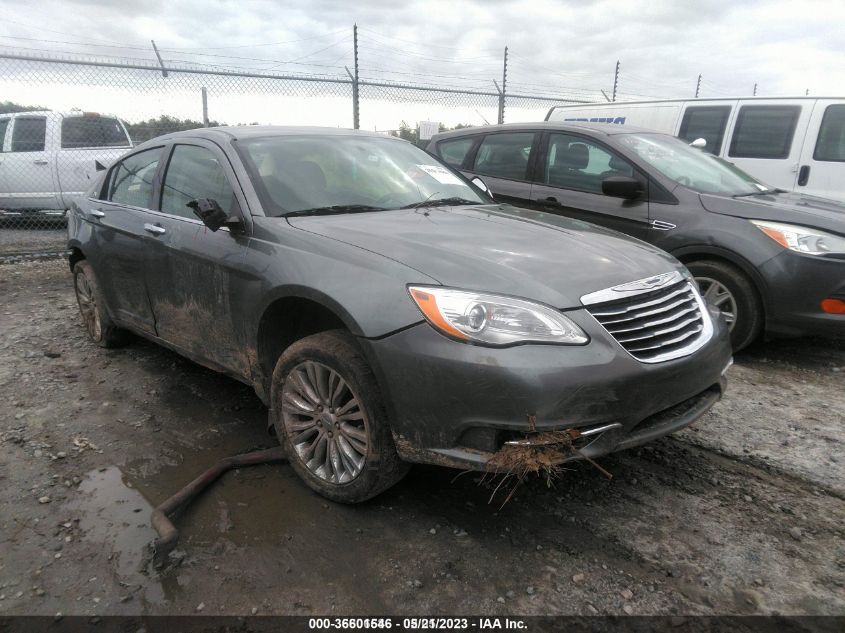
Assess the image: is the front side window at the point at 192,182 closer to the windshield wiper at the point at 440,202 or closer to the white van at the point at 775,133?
the windshield wiper at the point at 440,202

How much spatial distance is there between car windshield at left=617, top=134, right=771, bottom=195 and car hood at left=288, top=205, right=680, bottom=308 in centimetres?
204

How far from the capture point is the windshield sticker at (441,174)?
12.0 feet

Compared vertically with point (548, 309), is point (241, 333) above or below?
below

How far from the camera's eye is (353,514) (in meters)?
2.56

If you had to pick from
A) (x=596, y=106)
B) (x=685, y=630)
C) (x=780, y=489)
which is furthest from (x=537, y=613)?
Result: (x=596, y=106)

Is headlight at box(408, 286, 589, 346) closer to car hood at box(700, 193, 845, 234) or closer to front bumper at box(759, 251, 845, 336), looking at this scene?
front bumper at box(759, 251, 845, 336)

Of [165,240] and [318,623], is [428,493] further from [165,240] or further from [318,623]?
[165,240]

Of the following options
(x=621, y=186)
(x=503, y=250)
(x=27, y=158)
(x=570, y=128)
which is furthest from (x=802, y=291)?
(x=27, y=158)

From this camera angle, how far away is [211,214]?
9.27 feet

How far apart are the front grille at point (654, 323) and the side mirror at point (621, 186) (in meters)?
2.11

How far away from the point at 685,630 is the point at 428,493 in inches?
45.4

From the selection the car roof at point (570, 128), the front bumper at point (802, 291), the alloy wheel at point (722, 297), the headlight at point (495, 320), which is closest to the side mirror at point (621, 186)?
the car roof at point (570, 128)

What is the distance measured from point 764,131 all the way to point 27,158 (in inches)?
396

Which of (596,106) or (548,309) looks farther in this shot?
(596,106)
